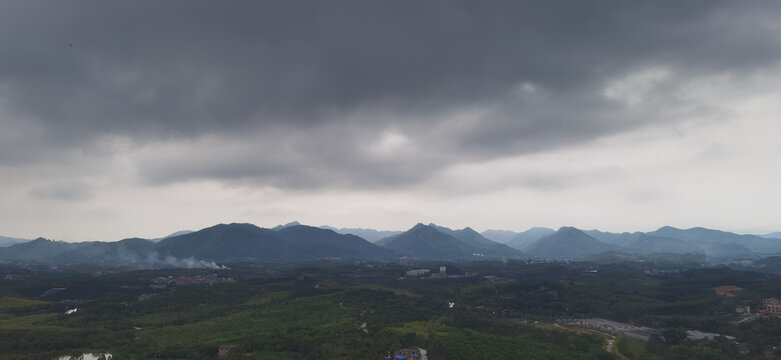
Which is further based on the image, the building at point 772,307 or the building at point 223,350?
the building at point 772,307

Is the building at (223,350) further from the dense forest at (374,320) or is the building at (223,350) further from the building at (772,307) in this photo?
the building at (772,307)

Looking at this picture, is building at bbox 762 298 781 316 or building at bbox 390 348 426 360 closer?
building at bbox 390 348 426 360

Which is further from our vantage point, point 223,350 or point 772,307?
point 772,307

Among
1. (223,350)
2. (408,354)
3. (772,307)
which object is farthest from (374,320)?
(772,307)

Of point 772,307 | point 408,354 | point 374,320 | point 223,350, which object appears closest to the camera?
point 408,354

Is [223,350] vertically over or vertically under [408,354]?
over

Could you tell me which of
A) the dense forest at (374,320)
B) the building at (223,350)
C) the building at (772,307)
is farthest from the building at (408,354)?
the building at (772,307)

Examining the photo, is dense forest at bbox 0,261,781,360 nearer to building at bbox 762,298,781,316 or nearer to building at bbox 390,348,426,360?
building at bbox 390,348,426,360

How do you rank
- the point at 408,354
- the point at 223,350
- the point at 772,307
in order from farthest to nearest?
the point at 772,307 → the point at 223,350 → the point at 408,354

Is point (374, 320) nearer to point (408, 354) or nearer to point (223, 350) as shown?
point (408, 354)

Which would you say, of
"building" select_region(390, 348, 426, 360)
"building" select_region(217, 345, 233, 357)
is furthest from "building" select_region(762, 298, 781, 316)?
"building" select_region(217, 345, 233, 357)

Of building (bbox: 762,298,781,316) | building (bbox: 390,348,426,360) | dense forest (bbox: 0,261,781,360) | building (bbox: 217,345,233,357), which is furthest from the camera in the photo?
building (bbox: 762,298,781,316)

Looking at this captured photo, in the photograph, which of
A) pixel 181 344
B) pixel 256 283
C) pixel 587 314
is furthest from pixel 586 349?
pixel 256 283
